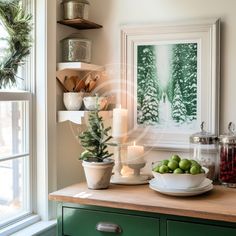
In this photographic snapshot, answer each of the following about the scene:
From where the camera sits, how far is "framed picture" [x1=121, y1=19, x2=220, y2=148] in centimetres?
221

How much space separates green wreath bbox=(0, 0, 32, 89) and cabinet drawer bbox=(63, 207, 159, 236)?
2.39 feet

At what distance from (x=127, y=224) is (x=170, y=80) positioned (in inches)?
35.6

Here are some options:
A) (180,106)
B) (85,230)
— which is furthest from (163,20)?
(85,230)

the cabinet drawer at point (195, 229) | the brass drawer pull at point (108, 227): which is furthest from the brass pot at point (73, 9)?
the cabinet drawer at point (195, 229)

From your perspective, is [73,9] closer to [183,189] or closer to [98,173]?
[98,173]

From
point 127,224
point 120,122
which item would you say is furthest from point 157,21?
point 127,224

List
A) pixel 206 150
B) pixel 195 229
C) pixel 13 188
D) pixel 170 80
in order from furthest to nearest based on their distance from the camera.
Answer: pixel 170 80, pixel 206 150, pixel 13 188, pixel 195 229

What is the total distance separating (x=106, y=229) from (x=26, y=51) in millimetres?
979

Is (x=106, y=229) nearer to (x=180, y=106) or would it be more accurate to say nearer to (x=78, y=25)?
(x=180, y=106)

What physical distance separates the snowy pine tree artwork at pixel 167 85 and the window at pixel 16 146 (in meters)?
0.67

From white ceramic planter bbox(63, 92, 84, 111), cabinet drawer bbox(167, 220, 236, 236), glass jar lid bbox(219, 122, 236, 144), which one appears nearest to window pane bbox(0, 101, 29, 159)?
white ceramic planter bbox(63, 92, 84, 111)

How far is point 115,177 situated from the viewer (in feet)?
7.32

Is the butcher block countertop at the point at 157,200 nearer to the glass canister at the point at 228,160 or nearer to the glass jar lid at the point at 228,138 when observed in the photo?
the glass canister at the point at 228,160

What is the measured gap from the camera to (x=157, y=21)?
234cm
